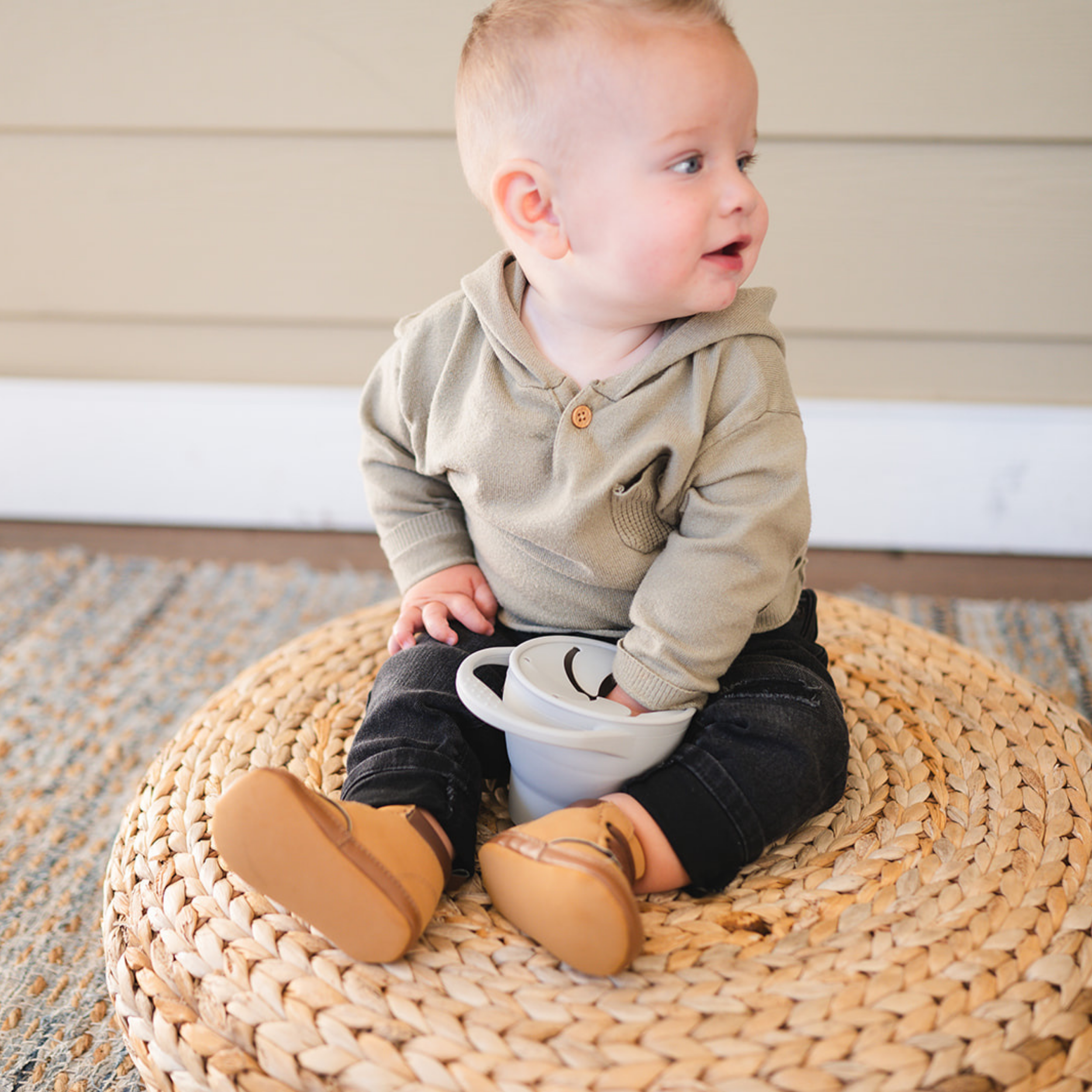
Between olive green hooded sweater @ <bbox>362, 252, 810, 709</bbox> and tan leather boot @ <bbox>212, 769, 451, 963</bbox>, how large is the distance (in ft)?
0.72

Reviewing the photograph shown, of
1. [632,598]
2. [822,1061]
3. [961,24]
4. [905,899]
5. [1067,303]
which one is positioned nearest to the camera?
[822,1061]

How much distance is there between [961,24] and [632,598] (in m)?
0.86

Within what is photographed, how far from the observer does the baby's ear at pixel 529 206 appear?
28.4 inches

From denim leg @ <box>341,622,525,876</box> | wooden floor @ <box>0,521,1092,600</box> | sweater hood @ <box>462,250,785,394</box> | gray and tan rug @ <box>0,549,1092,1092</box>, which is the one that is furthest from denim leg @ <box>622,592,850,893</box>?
wooden floor @ <box>0,521,1092,600</box>

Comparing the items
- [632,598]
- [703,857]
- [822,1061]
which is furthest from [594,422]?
[822,1061]

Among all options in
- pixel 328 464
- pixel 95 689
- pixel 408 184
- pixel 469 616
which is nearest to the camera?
pixel 469 616

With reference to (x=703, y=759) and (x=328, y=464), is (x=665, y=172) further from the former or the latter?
(x=328, y=464)

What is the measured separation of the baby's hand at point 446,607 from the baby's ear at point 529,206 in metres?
0.29

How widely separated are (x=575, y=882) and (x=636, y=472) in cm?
29

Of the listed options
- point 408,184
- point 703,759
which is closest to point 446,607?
point 703,759

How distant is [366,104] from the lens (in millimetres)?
1353

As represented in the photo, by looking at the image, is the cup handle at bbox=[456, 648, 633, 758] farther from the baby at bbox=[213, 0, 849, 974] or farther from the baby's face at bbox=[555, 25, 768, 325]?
the baby's face at bbox=[555, 25, 768, 325]

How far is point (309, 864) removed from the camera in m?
0.61

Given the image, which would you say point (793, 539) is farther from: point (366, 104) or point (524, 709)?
point (366, 104)
